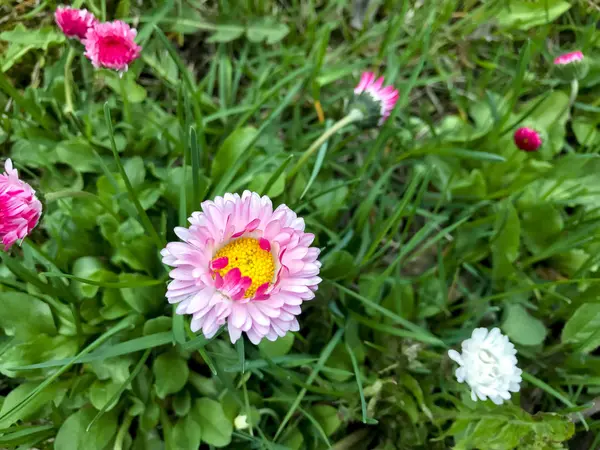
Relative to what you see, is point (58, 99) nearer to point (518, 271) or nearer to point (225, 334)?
point (225, 334)

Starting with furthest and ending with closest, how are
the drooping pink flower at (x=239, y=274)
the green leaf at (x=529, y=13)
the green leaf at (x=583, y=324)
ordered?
the green leaf at (x=529, y=13), the green leaf at (x=583, y=324), the drooping pink flower at (x=239, y=274)

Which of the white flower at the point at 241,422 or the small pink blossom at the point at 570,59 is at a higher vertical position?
the small pink blossom at the point at 570,59

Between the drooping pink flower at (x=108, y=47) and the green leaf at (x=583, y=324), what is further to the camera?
the green leaf at (x=583, y=324)

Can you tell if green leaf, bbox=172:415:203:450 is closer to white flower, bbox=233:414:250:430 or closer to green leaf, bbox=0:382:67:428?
white flower, bbox=233:414:250:430

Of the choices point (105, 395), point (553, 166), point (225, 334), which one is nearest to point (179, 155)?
point (225, 334)

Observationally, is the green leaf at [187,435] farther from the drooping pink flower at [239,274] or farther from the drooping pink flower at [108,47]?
the drooping pink flower at [108,47]

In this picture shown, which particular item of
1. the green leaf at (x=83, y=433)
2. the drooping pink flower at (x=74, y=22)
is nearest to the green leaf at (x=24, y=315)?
the green leaf at (x=83, y=433)

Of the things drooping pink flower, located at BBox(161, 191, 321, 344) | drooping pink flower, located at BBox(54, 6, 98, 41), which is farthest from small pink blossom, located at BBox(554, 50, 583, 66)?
drooping pink flower, located at BBox(54, 6, 98, 41)
